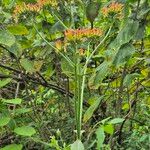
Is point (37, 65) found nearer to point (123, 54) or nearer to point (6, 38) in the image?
point (6, 38)

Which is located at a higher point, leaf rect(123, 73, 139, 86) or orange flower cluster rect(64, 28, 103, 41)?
orange flower cluster rect(64, 28, 103, 41)

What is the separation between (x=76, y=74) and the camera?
5.41 feet

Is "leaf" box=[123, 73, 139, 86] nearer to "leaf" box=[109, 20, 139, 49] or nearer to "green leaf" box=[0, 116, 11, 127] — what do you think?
"leaf" box=[109, 20, 139, 49]

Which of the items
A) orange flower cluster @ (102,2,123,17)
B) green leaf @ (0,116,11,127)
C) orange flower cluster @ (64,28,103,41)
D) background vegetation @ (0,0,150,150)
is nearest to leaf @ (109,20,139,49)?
background vegetation @ (0,0,150,150)

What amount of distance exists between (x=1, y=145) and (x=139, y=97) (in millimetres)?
819

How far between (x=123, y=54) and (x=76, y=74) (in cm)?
24

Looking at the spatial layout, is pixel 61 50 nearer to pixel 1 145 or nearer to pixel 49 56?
pixel 49 56

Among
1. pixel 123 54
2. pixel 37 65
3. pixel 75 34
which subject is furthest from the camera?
pixel 37 65

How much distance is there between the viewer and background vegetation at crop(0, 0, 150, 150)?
1729 mm

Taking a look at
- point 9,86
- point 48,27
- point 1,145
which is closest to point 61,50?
point 48,27

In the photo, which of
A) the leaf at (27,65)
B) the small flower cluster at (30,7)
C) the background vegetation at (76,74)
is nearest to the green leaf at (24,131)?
the background vegetation at (76,74)

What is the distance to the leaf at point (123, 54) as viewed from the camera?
1.77 metres

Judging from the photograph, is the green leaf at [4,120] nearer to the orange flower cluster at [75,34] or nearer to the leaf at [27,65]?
the leaf at [27,65]

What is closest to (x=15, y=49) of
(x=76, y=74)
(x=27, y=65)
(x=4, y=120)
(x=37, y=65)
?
(x=27, y=65)
